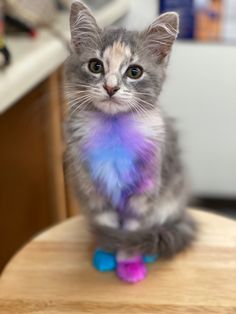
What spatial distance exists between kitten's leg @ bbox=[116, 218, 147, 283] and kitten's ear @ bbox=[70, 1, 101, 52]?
31 centimetres

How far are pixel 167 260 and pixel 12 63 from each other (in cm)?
44

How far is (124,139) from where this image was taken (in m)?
0.60

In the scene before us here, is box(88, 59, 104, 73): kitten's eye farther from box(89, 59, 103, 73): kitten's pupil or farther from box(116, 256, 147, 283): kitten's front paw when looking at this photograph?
box(116, 256, 147, 283): kitten's front paw

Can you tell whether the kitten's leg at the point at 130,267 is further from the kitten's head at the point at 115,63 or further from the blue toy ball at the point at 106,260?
the kitten's head at the point at 115,63

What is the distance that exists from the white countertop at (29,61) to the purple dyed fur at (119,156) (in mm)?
232

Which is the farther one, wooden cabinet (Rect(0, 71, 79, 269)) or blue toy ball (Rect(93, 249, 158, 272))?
wooden cabinet (Rect(0, 71, 79, 269))

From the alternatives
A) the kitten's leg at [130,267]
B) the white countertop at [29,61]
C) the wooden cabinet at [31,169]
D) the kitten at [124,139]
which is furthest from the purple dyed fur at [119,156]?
the wooden cabinet at [31,169]

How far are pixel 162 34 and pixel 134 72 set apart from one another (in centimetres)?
5

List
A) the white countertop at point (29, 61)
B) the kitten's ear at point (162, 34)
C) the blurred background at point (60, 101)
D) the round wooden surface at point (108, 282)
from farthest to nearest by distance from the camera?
1. the blurred background at point (60, 101)
2. the white countertop at point (29, 61)
3. the round wooden surface at point (108, 282)
4. the kitten's ear at point (162, 34)

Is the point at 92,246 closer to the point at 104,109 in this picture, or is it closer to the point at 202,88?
the point at 104,109

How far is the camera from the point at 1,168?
1164 mm

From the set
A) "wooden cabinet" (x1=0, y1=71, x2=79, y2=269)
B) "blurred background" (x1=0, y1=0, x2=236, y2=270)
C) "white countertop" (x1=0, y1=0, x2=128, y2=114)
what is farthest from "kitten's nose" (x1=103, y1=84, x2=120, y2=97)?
"wooden cabinet" (x1=0, y1=71, x2=79, y2=269)

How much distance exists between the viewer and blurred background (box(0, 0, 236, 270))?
95 cm

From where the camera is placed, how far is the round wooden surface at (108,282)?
2.18 ft
